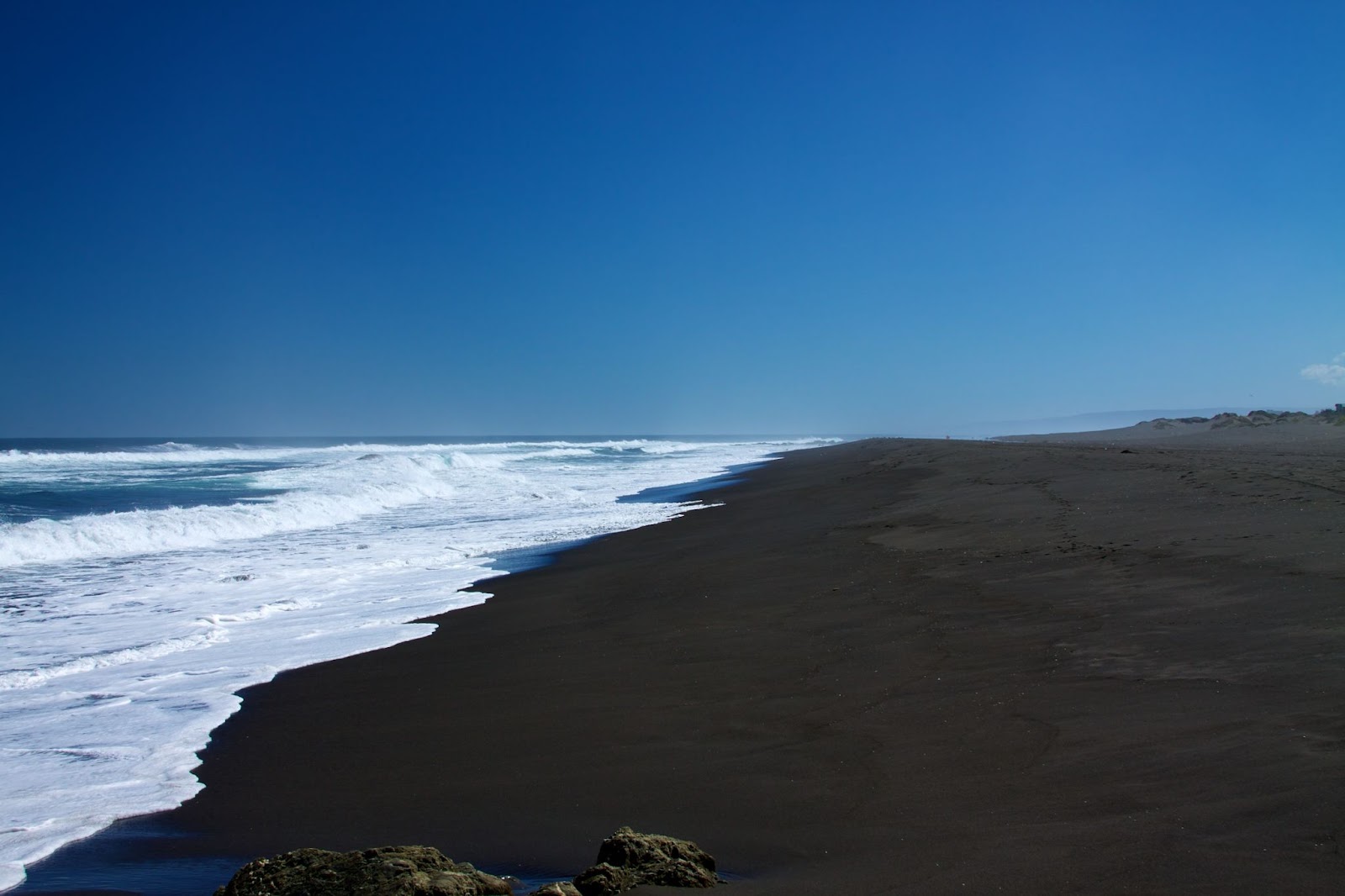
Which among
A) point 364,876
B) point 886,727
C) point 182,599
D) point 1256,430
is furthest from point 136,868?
point 1256,430

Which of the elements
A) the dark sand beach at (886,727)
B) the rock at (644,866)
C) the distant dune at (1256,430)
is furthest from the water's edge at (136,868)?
the distant dune at (1256,430)

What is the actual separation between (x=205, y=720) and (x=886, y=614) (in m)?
4.62

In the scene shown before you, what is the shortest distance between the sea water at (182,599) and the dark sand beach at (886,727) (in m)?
A: 0.50

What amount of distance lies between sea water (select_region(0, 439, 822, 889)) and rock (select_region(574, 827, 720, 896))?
2.30 m

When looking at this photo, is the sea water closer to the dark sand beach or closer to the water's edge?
the water's edge

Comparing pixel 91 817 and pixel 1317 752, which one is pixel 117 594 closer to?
pixel 91 817

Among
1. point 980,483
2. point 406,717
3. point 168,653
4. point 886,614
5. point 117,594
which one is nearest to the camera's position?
point 406,717

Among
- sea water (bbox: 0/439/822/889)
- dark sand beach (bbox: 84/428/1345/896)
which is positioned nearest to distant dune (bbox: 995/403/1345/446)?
sea water (bbox: 0/439/822/889)

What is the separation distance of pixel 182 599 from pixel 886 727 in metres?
8.29

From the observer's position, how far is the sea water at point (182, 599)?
13.6 feet

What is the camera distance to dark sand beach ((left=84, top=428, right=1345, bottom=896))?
2660mm

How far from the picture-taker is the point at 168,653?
6.62 meters

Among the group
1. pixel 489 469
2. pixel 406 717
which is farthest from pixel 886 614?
pixel 489 469

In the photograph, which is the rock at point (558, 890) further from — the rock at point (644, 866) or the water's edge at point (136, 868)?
the water's edge at point (136, 868)
